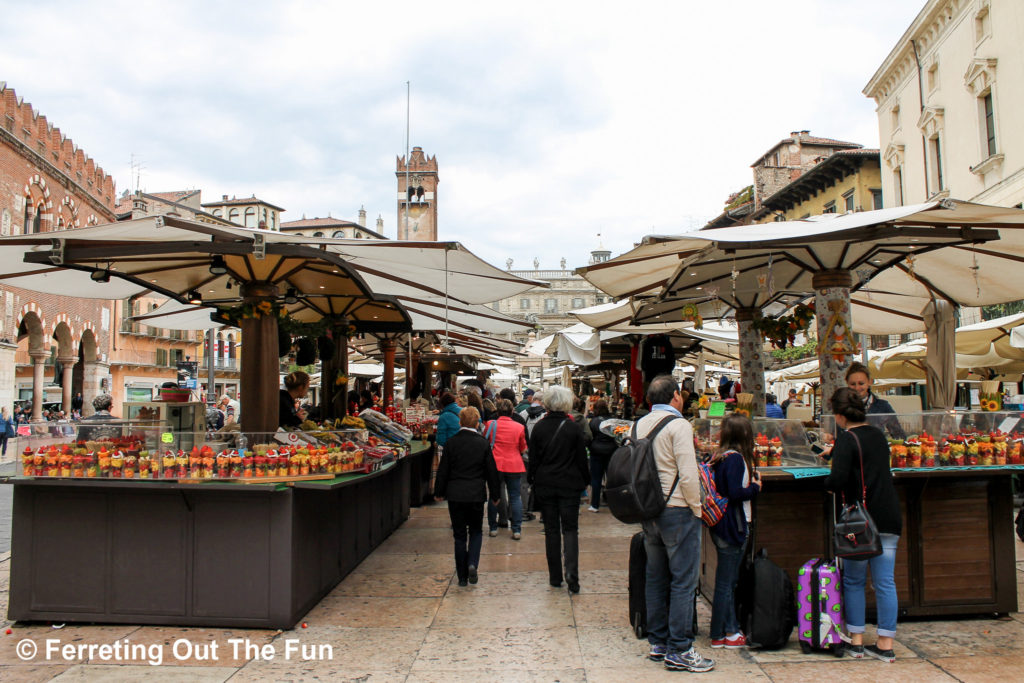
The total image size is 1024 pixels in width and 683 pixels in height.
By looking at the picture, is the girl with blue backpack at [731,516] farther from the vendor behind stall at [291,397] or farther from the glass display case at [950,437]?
the vendor behind stall at [291,397]

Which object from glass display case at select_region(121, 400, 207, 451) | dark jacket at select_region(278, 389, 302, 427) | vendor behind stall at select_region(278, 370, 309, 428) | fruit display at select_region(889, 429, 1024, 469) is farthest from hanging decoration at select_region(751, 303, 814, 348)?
glass display case at select_region(121, 400, 207, 451)

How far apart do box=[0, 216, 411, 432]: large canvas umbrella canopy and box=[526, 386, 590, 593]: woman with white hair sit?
7.38 ft

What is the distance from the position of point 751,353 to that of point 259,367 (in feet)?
19.2

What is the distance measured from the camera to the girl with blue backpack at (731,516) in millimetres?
4422

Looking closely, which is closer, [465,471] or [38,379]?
[465,471]

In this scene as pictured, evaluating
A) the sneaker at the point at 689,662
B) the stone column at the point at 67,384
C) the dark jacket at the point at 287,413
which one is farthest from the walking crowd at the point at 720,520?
the stone column at the point at 67,384

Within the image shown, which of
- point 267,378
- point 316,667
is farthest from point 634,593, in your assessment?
point 267,378

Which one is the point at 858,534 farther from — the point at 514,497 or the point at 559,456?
the point at 514,497

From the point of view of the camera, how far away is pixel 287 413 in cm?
745

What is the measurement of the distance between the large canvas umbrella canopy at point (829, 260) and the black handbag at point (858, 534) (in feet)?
6.06

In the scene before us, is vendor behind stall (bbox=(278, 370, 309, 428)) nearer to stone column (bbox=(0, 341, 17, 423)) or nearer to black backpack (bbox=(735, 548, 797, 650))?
black backpack (bbox=(735, 548, 797, 650))

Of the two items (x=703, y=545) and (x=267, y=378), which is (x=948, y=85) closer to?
(x=703, y=545)

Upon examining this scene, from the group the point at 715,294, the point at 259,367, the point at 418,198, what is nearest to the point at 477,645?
the point at 259,367

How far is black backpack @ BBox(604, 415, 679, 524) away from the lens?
4.21 metres
